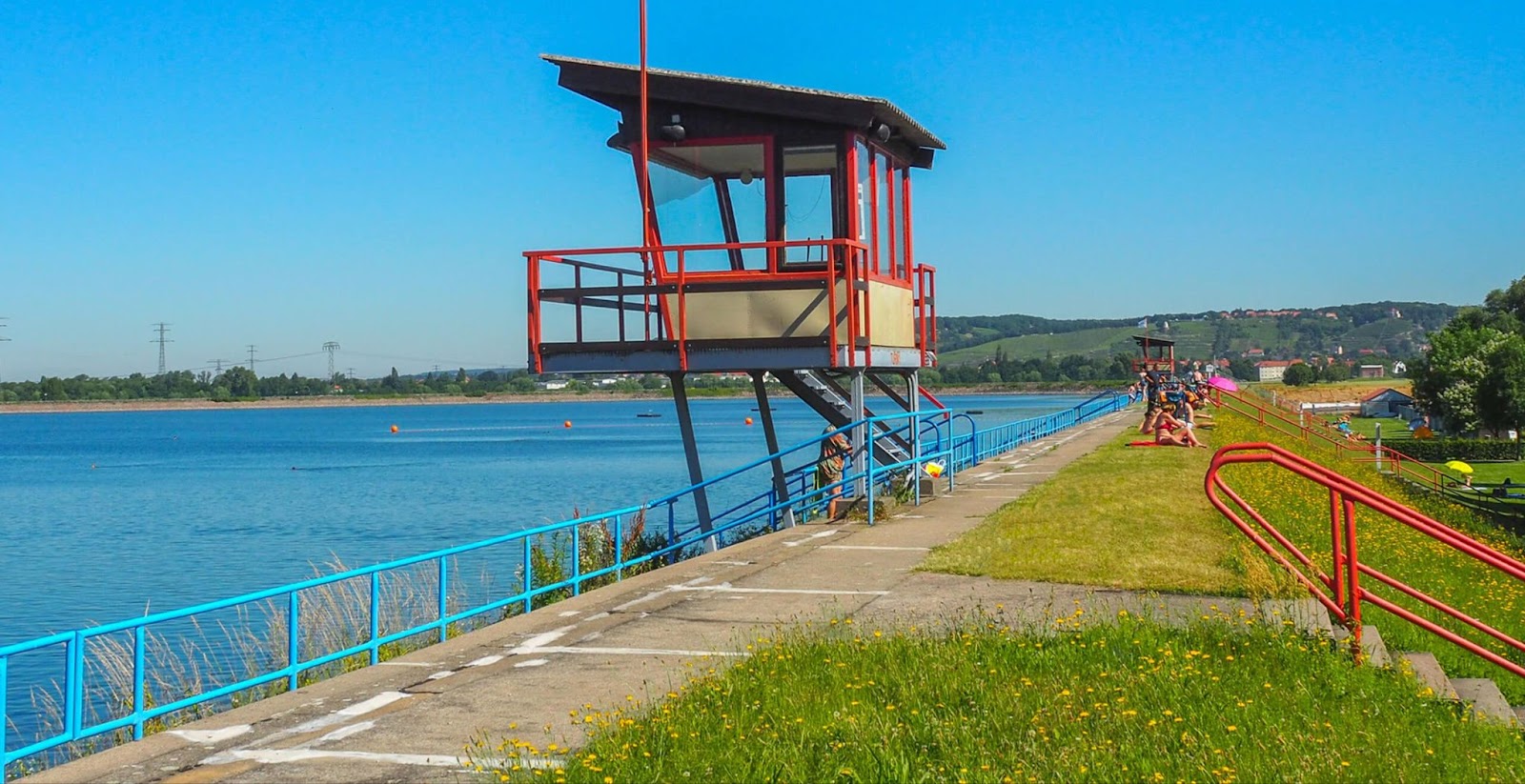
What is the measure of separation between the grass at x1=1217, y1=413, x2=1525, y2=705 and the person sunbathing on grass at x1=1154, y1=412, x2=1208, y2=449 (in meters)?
5.67

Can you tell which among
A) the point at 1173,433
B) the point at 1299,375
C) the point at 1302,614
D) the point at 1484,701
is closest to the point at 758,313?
the point at 1302,614

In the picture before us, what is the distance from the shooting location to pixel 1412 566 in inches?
715

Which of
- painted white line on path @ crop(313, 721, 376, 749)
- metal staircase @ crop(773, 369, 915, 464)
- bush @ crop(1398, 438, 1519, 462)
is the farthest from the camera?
bush @ crop(1398, 438, 1519, 462)

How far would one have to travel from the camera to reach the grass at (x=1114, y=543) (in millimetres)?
12750

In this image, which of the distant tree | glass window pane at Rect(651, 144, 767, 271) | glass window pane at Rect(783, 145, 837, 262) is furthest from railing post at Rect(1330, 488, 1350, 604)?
the distant tree

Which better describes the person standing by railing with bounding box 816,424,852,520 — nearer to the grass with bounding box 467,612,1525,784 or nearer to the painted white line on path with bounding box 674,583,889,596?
the painted white line on path with bounding box 674,583,889,596

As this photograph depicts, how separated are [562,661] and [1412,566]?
12607mm

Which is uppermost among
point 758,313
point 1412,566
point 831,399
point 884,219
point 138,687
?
point 884,219

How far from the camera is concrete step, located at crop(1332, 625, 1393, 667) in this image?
8.84 meters

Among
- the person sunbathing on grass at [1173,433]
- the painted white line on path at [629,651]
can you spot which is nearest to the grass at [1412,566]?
the painted white line on path at [629,651]

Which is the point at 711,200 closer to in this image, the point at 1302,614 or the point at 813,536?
the point at 813,536

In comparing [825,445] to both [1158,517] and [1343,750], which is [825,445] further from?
[1343,750]

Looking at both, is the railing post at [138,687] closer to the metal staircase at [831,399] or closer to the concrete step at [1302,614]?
the concrete step at [1302,614]

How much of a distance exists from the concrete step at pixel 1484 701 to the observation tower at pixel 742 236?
9.38 meters
